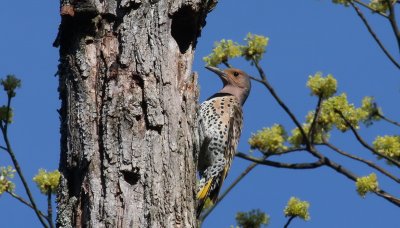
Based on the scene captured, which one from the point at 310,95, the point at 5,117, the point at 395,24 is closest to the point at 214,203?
the point at 310,95

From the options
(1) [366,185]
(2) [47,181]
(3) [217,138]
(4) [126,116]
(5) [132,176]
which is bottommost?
(5) [132,176]

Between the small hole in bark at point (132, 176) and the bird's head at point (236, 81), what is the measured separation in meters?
3.75

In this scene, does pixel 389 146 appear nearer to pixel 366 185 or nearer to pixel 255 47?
pixel 366 185

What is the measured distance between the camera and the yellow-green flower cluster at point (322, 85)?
6.75 meters

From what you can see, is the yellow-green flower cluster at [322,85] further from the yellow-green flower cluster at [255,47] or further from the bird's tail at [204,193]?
the bird's tail at [204,193]

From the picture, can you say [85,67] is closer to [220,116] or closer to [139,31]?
[139,31]

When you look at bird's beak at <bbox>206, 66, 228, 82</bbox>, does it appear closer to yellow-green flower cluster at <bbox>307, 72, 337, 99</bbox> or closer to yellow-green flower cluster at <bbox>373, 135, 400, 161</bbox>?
yellow-green flower cluster at <bbox>307, 72, 337, 99</bbox>

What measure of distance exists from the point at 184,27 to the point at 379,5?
3253mm

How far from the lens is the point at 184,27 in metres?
4.74

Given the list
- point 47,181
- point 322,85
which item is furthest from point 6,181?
point 322,85

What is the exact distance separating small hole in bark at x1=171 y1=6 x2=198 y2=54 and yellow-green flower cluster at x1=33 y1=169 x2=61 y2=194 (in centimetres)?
147

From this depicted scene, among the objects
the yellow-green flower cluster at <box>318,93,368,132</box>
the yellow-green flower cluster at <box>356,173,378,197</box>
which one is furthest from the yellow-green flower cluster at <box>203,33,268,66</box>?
the yellow-green flower cluster at <box>356,173,378,197</box>

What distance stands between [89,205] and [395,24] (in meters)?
4.15

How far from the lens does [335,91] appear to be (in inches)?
269
